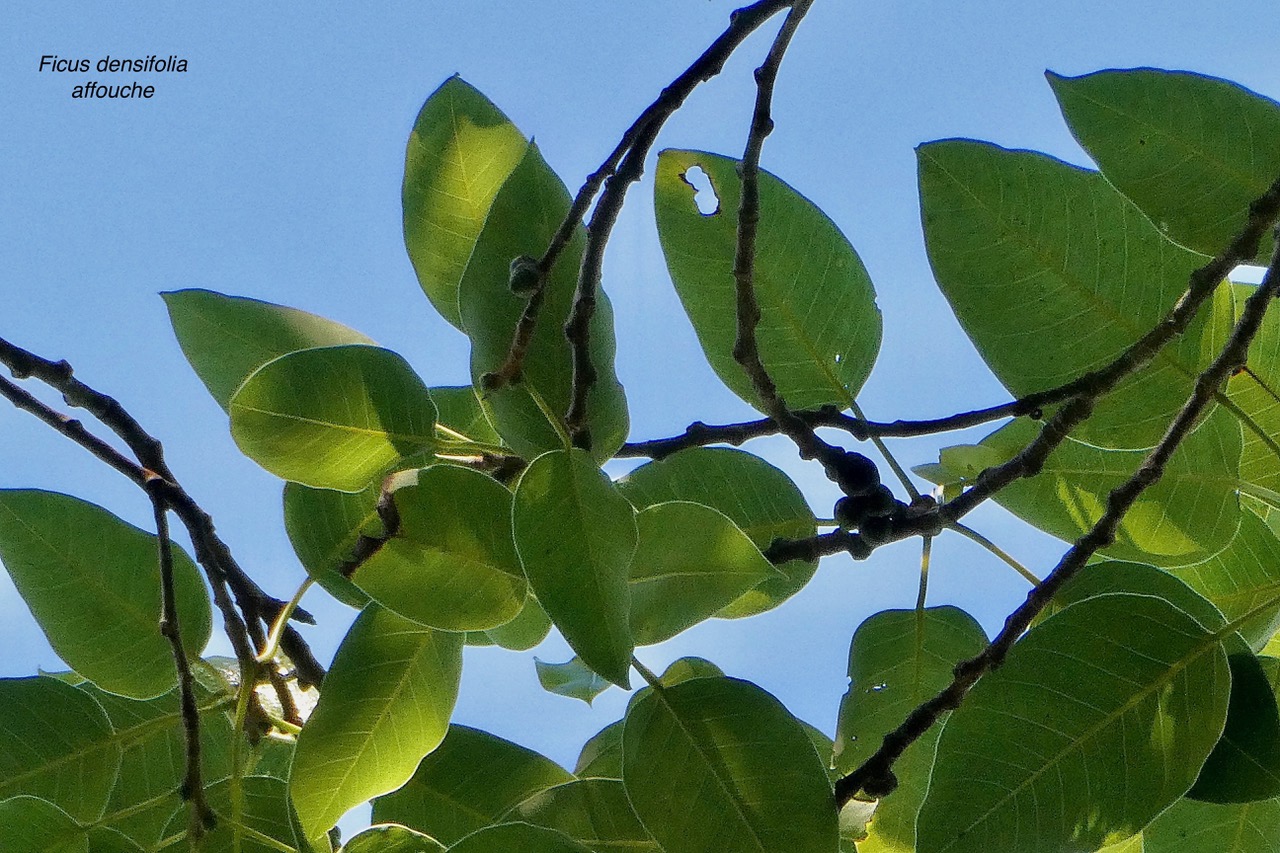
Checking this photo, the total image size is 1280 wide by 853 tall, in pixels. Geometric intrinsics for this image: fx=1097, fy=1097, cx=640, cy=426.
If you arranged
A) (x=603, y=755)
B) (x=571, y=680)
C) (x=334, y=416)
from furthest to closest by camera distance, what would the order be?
1. (x=571, y=680)
2. (x=603, y=755)
3. (x=334, y=416)

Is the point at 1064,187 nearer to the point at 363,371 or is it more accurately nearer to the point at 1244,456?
the point at 1244,456

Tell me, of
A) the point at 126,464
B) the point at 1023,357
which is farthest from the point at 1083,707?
the point at 126,464

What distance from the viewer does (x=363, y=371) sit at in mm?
762

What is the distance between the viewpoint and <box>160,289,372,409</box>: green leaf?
88 cm

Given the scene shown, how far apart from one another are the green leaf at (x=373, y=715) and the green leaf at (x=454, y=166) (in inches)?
11.0

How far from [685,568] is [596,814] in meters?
0.25

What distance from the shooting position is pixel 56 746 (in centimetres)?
92

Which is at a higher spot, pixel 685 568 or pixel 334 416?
pixel 334 416

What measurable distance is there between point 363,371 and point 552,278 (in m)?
0.15

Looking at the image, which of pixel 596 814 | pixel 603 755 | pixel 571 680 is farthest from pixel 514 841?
pixel 571 680

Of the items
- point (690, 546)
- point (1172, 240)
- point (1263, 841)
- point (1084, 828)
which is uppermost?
point (1172, 240)

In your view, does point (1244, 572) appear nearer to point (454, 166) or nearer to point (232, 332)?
point (454, 166)

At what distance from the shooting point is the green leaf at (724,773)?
2.35ft

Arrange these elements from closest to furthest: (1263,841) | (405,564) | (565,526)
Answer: (565,526), (405,564), (1263,841)
